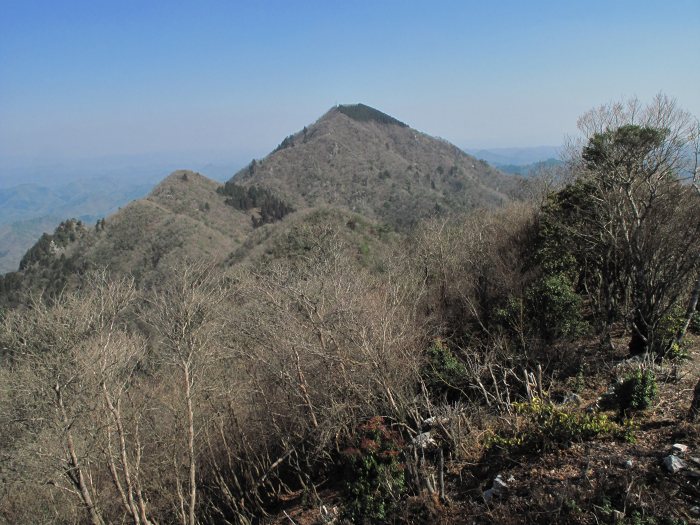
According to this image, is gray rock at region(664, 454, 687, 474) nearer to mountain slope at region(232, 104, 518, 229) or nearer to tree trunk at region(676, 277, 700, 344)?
tree trunk at region(676, 277, 700, 344)

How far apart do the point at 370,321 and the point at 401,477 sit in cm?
310

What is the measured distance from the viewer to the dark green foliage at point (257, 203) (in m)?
86.9

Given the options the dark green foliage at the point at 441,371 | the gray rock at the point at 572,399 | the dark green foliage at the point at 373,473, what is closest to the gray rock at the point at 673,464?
the gray rock at the point at 572,399

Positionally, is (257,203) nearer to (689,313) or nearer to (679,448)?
(689,313)

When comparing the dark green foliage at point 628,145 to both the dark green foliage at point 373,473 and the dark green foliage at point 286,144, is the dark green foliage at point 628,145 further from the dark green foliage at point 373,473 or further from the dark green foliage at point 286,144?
the dark green foliage at point 286,144

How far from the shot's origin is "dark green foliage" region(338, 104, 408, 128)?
170 metres

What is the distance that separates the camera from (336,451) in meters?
A: 11.4

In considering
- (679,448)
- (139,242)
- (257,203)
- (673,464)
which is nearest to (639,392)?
(679,448)

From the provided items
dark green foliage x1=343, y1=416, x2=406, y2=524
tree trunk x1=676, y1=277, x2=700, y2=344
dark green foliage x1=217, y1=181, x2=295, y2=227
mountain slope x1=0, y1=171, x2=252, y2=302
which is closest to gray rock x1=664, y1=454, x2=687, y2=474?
dark green foliage x1=343, y1=416, x2=406, y2=524

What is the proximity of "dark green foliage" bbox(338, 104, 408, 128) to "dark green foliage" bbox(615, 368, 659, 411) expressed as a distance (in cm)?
16822

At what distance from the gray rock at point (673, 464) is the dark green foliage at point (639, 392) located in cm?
170

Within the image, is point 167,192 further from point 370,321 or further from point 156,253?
point 370,321

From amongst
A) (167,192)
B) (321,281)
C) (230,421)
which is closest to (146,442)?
(230,421)

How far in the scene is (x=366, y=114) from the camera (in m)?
174
